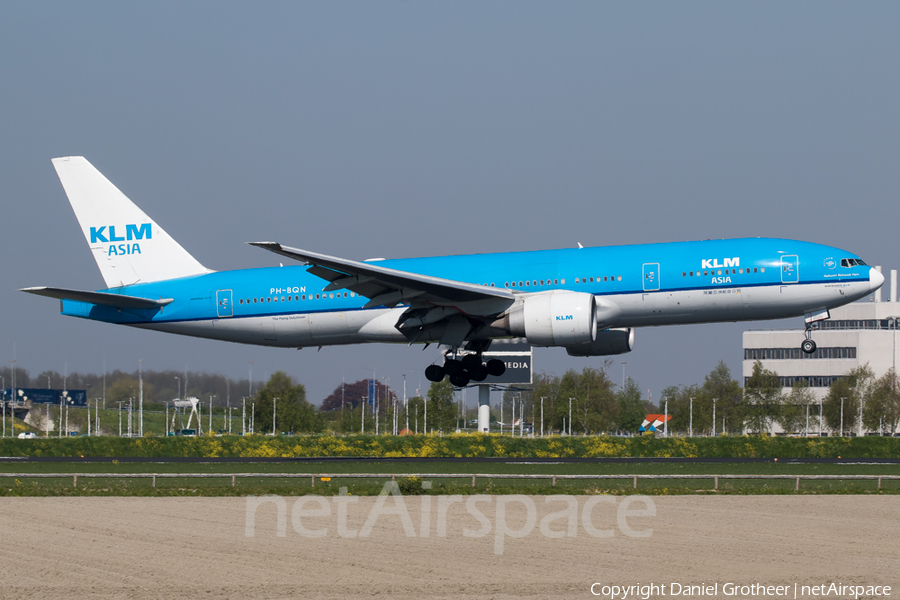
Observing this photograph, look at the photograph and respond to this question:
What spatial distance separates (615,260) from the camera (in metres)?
34.8

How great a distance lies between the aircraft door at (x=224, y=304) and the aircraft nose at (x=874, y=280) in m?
23.1

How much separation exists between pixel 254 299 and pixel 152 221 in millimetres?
7676

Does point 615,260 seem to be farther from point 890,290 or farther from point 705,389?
point 890,290

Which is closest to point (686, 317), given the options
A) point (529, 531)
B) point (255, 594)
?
point (529, 531)

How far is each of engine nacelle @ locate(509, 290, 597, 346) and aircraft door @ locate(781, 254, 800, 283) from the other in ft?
21.1

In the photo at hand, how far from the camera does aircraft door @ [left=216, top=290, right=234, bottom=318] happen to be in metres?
38.7

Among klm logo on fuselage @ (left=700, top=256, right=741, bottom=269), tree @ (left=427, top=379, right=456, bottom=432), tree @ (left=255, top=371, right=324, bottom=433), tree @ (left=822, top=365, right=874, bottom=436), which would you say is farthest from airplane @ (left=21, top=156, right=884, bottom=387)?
tree @ (left=822, top=365, right=874, bottom=436)

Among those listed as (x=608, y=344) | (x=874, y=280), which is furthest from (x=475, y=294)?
(x=874, y=280)

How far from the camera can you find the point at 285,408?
79.4 meters

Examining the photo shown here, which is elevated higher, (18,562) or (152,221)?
(152,221)

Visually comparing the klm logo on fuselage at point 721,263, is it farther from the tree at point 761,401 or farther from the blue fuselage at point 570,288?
the tree at point 761,401

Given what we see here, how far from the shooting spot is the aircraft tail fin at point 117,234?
41469 millimetres

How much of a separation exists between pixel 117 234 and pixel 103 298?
17.2 ft

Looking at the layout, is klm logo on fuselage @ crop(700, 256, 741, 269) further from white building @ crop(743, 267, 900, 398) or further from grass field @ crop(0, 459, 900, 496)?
white building @ crop(743, 267, 900, 398)
